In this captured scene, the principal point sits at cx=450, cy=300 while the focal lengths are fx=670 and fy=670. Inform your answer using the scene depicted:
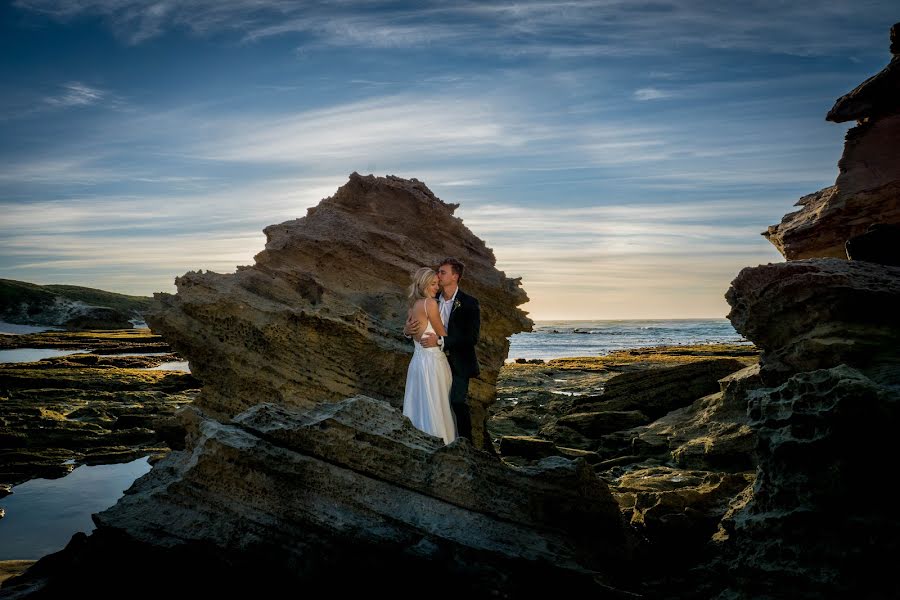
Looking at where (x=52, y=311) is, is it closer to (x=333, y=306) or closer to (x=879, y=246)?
(x=333, y=306)

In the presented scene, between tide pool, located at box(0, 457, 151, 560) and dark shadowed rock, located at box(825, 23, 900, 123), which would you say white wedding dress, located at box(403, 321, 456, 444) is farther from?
dark shadowed rock, located at box(825, 23, 900, 123)

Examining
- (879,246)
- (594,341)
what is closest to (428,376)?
(879,246)

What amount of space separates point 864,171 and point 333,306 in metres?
15.7

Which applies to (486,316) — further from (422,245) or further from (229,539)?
(229,539)

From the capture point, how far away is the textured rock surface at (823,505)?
6.17 meters

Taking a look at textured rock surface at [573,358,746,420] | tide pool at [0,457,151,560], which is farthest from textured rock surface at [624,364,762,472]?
tide pool at [0,457,151,560]

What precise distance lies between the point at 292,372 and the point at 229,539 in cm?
592

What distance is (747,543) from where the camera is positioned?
700cm

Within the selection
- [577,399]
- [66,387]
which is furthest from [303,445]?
[66,387]

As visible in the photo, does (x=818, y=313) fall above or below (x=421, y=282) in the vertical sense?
below

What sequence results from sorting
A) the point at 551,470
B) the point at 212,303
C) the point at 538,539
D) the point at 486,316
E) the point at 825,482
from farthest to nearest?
the point at 486,316, the point at 212,303, the point at 551,470, the point at 538,539, the point at 825,482

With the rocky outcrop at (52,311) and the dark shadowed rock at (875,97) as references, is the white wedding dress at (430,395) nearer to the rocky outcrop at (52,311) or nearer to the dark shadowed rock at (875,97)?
the dark shadowed rock at (875,97)

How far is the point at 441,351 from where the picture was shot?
446 inches

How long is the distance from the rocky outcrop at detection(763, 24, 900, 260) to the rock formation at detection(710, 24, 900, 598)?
29.2 feet
